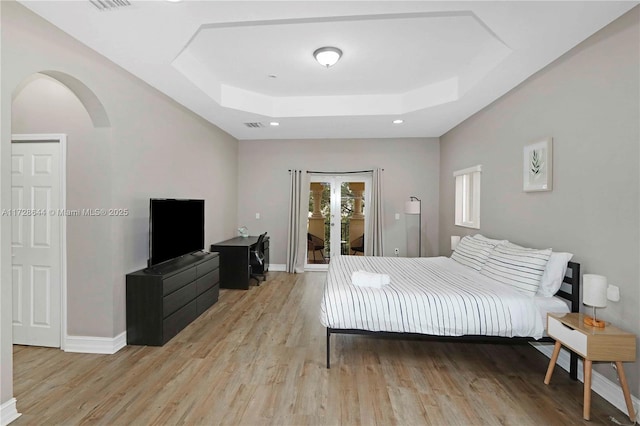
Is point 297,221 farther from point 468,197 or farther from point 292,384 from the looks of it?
point 292,384

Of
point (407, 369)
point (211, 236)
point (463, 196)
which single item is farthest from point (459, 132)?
point (211, 236)

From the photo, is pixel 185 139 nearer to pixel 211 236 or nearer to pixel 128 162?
pixel 128 162

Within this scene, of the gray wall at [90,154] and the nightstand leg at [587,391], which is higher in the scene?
the gray wall at [90,154]

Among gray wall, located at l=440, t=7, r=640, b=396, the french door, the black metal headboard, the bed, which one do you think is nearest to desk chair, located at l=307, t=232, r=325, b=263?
the french door

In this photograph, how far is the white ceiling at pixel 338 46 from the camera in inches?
86.4

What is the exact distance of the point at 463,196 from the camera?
209 inches

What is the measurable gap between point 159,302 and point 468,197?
4.64 m

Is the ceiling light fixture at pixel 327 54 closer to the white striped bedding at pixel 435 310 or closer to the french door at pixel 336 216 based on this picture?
the white striped bedding at pixel 435 310

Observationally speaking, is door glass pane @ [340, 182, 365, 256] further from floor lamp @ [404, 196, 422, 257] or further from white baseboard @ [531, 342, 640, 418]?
white baseboard @ [531, 342, 640, 418]

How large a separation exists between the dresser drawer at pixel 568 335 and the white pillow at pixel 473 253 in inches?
45.8

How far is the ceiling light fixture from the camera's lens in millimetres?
3184

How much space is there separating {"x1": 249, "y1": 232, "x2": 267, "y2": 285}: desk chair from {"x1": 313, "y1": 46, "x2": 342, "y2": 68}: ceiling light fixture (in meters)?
3.24

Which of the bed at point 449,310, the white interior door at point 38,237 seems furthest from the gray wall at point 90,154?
the bed at point 449,310

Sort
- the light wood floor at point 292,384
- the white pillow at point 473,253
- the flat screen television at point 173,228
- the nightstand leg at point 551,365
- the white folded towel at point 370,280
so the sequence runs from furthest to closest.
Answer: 1. the white pillow at point 473,253
2. the flat screen television at point 173,228
3. the white folded towel at point 370,280
4. the nightstand leg at point 551,365
5. the light wood floor at point 292,384
